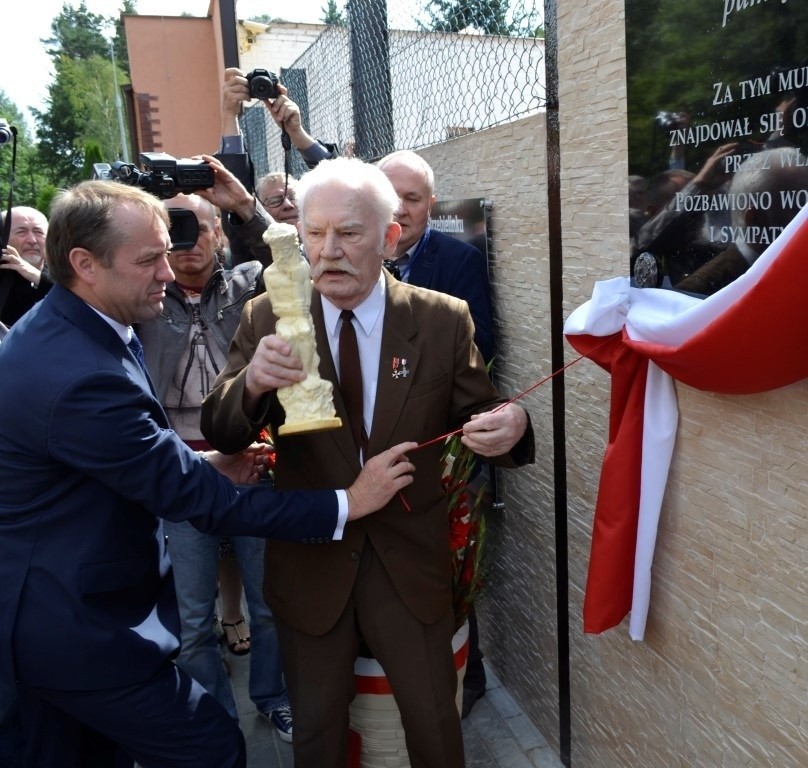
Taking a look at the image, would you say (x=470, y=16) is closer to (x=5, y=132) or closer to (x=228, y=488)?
(x=5, y=132)

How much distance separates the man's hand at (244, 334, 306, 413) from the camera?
80.9 inches

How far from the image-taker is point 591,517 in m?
2.75

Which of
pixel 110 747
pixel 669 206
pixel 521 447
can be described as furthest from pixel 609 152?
pixel 110 747

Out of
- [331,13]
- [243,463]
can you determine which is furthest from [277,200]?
[331,13]

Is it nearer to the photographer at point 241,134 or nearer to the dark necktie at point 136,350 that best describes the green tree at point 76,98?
the photographer at point 241,134

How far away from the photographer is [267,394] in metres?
2.22

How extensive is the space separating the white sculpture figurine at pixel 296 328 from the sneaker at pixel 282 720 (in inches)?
77.1

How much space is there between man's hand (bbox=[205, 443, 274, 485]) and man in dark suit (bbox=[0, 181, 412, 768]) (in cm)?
40

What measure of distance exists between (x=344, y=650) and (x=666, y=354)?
132 centimetres

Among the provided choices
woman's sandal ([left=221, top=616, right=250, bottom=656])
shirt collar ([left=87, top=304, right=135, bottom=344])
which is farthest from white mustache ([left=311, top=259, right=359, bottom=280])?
woman's sandal ([left=221, top=616, right=250, bottom=656])

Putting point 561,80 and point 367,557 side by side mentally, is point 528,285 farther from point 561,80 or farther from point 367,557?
point 367,557

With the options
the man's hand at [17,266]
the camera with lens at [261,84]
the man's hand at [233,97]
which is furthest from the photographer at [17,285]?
the camera with lens at [261,84]

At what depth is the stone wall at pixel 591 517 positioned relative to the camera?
6.42 ft

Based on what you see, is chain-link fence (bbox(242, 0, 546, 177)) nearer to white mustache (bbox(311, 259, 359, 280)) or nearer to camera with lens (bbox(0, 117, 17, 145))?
white mustache (bbox(311, 259, 359, 280))
